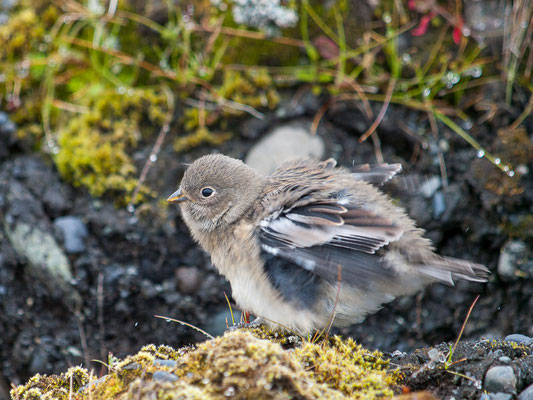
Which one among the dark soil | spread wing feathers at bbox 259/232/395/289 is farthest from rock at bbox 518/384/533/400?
the dark soil

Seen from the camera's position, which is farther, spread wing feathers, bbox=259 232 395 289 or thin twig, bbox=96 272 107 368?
thin twig, bbox=96 272 107 368

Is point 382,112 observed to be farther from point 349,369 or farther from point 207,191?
point 349,369

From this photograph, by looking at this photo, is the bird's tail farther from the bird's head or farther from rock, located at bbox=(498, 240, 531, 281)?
rock, located at bbox=(498, 240, 531, 281)

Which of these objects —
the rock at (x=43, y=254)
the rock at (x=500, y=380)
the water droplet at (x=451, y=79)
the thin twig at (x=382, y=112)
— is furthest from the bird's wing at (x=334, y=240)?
the water droplet at (x=451, y=79)

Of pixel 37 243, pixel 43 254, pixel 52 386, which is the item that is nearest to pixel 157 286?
pixel 43 254

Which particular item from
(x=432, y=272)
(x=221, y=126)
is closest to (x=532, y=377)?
(x=432, y=272)

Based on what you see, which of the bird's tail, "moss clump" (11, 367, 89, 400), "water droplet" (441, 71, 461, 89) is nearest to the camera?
"moss clump" (11, 367, 89, 400)

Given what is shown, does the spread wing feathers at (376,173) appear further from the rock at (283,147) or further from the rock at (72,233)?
the rock at (72,233)
